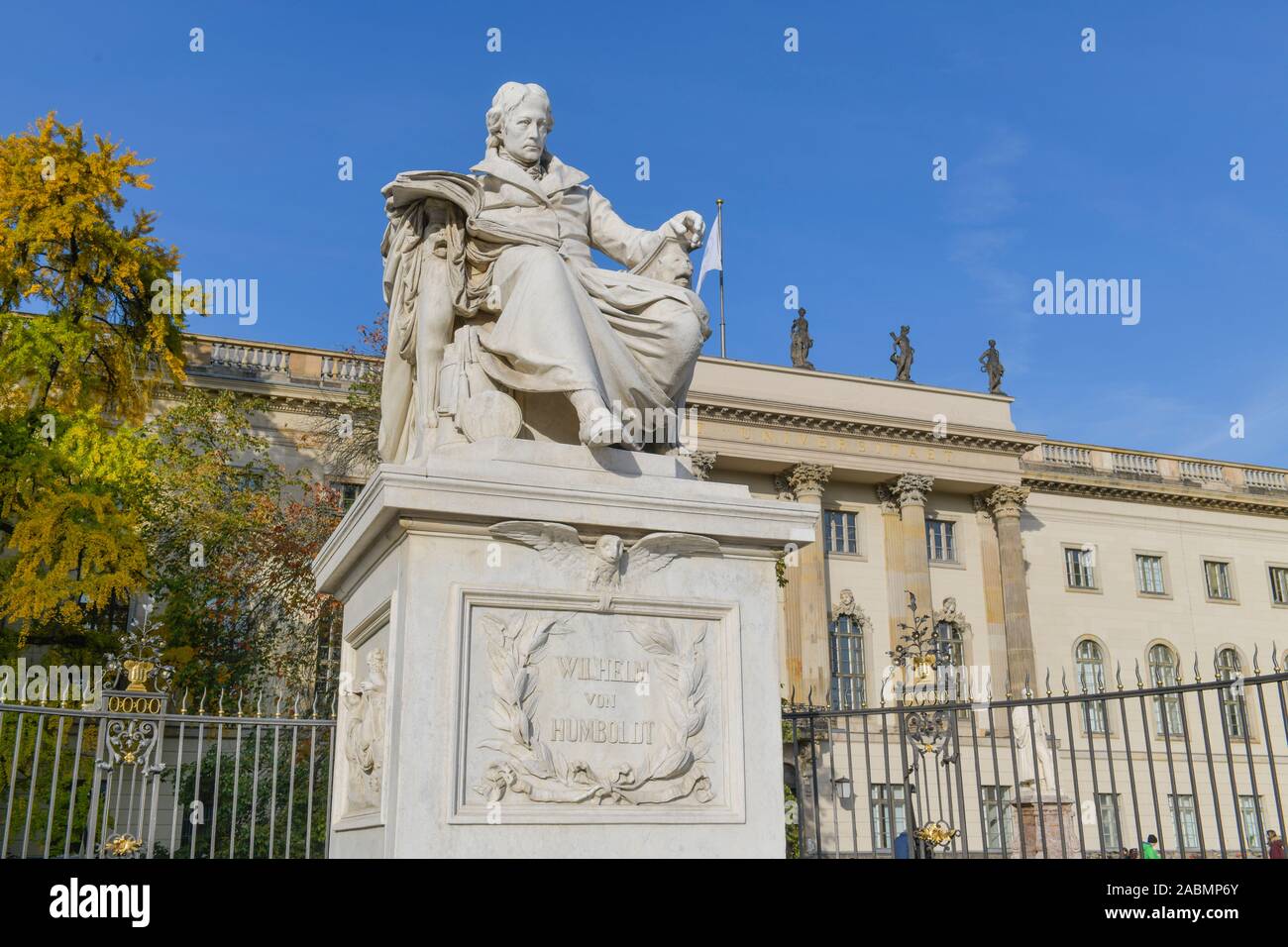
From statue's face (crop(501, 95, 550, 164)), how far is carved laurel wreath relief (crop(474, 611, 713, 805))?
6.82 ft

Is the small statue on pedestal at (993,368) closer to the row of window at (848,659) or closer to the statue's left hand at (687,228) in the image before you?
the row of window at (848,659)

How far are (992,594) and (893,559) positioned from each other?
143 inches

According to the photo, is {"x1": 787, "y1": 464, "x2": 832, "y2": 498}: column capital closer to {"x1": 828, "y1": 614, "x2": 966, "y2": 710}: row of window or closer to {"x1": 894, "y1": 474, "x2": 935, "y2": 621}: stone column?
{"x1": 894, "y1": 474, "x2": 935, "y2": 621}: stone column

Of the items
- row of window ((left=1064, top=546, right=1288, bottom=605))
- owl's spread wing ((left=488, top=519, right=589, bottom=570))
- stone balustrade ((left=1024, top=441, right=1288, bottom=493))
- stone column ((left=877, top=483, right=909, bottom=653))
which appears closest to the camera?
owl's spread wing ((left=488, top=519, right=589, bottom=570))

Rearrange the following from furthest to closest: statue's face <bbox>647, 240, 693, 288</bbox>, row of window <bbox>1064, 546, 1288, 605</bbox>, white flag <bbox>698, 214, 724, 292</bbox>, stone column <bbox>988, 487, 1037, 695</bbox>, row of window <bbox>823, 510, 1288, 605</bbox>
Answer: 1. row of window <bbox>1064, 546, 1288, 605</bbox>
2. row of window <bbox>823, 510, 1288, 605</bbox>
3. stone column <bbox>988, 487, 1037, 695</bbox>
4. white flag <bbox>698, 214, 724, 292</bbox>
5. statue's face <bbox>647, 240, 693, 288</bbox>

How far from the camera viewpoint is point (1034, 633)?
38.7m

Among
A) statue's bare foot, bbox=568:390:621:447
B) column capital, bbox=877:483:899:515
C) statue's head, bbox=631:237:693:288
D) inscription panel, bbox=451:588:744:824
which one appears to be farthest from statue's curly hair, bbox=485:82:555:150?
column capital, bbox=877:483:899:515

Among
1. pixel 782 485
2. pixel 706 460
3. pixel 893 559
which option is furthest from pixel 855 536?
pixel 706 460

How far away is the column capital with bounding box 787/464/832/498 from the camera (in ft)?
115

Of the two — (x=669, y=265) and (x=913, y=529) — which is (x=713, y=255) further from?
(x=669, y=265)
